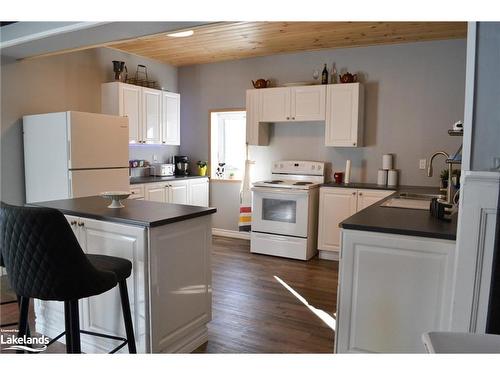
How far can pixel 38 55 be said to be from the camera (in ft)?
12.3

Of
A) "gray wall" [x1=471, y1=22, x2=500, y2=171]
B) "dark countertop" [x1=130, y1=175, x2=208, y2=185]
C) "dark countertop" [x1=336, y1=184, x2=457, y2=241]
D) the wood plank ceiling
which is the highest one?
the wood plank ceiling

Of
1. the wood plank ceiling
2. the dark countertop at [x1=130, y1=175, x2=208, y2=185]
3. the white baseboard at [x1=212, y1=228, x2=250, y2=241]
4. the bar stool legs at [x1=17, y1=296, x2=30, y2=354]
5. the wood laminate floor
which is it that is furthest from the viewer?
the white baseboard at [x1=212, y1=228, x2=250, y2=241]

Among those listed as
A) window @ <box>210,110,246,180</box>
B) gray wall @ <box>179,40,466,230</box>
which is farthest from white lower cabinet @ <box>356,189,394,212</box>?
window @ <box>210,110,246,180</box>

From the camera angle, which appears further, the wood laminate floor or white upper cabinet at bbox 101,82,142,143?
white upper cabinet at bbox 101,82,142,143

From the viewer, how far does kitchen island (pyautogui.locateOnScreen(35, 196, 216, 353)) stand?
6.72 feet

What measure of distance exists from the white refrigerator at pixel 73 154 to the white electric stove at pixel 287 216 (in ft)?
5.30

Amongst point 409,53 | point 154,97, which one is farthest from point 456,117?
point 154,97

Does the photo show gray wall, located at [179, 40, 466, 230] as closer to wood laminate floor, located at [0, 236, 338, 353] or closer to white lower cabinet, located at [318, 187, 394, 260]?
white lower cabinet, located at [318, 187, 394, 260]

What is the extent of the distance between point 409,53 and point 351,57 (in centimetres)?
65

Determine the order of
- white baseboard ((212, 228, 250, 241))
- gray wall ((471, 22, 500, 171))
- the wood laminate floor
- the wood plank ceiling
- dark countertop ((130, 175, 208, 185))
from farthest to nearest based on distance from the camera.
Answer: white baseboard ((212, 228, 250, 241)) < dark countertop ((130, 175, 208, 185)) < the wood plank ceiling < the wood laminate floor < gray wall ((471, 22, 500, 171))

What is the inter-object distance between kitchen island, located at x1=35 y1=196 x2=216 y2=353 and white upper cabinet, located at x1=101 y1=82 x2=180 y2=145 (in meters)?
2.38

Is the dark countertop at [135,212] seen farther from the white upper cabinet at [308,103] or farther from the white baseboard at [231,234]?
the white baseboard at [231,234]
